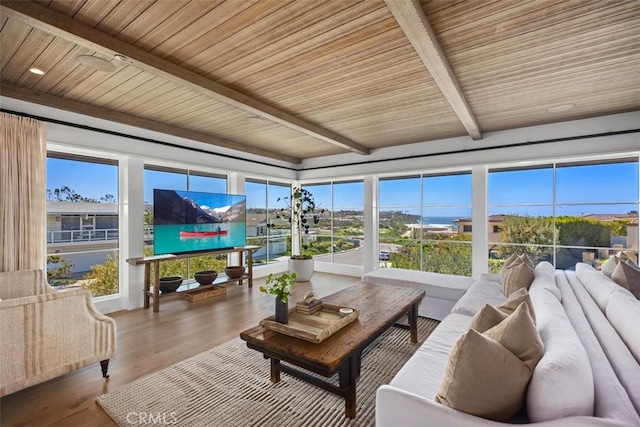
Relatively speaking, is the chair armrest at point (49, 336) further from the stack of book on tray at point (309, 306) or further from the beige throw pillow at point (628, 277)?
the beige throw pillow at point (628, 277)

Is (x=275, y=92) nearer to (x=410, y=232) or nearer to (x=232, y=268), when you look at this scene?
(x=232, y=268)

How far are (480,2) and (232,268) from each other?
4.60 metres

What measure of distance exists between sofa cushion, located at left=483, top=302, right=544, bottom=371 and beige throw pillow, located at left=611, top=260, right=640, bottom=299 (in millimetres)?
1548

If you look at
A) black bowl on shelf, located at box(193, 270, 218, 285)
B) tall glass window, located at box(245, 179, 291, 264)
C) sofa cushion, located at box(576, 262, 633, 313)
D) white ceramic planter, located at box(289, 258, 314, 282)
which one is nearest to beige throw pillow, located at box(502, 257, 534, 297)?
sofa cushion, located at box(576, 262, 633, 313)

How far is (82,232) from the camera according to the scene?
369 centimetres

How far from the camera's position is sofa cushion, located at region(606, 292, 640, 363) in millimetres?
1242

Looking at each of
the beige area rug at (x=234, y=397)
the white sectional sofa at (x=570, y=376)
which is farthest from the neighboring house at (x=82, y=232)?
the white sectional sofa at (x=570, y=376)

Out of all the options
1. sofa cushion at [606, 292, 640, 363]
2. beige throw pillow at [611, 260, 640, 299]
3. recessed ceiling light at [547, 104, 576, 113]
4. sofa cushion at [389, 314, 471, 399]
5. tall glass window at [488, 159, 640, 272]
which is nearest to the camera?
sofa cushion at [606, 292, 640, 363]

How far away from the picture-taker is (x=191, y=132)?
178 inches

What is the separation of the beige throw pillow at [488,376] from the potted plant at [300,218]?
461 cm

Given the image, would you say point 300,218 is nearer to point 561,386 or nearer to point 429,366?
point 429,366

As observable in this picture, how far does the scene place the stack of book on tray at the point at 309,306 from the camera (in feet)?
7.87

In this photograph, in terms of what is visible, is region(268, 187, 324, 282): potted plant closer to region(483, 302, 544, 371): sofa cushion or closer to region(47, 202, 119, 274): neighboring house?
region(47, 202, 119, 274): neighboring house

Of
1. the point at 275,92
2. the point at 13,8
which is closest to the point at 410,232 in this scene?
the point at 275,92
